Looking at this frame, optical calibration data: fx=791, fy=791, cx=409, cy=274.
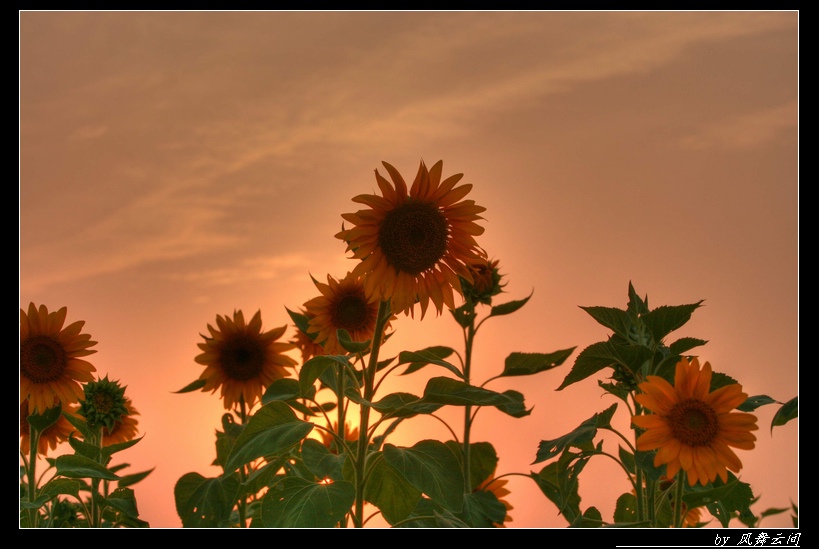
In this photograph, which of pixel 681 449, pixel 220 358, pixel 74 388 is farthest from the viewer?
pixel 220 358

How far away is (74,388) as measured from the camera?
8.08ft

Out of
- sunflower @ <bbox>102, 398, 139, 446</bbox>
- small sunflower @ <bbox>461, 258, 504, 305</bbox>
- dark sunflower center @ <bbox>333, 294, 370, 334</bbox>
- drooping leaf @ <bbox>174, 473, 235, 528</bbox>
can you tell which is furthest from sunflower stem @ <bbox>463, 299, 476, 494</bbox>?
sunflower @ <bbox>102, 398, 139, 446</bbox>

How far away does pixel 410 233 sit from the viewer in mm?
1986

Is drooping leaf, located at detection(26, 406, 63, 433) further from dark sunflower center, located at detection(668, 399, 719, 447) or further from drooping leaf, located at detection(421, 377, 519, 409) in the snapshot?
dark sunflower center, located at detection(668, 399, 719, 447)

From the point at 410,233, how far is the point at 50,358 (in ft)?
4.05

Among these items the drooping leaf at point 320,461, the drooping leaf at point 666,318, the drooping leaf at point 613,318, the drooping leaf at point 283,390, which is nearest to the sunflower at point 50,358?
the drooping leaf at point 283,390

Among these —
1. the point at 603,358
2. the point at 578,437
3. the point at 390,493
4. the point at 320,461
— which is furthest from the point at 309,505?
the point at 603,358

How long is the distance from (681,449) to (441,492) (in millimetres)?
532

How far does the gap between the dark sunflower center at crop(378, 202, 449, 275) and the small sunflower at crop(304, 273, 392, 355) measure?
0.46m

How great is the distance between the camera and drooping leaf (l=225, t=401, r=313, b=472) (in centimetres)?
164

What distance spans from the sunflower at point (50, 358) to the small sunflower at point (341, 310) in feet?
2.34

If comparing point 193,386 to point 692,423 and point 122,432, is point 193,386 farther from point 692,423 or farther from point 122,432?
point 692,423
